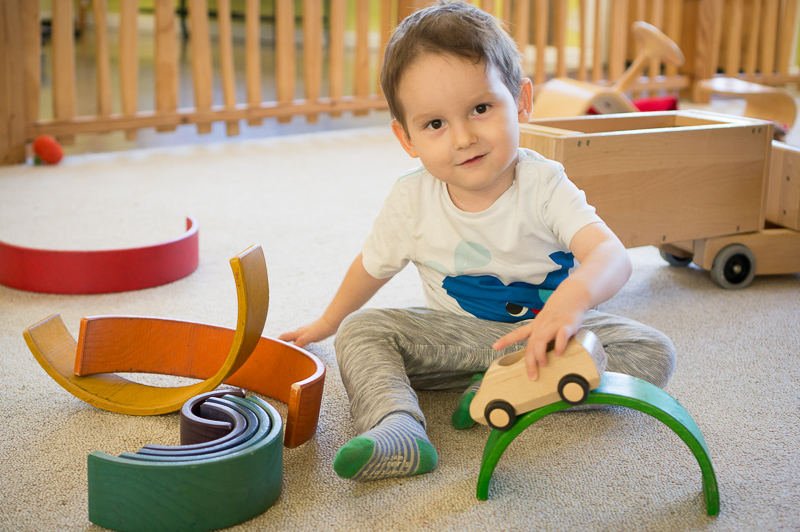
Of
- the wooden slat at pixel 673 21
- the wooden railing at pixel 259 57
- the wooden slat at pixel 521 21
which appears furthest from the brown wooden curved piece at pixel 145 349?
the wooden slat at pixel 673 21

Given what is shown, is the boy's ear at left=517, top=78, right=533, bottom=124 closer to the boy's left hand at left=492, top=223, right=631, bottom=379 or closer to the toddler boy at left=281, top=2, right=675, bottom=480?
the toddler boy at left=281, top=2, right=675, bottom=480

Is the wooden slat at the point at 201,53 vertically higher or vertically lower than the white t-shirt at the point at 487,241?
higher

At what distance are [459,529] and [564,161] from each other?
61 centimetres

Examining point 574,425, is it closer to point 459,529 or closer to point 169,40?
point 459,529

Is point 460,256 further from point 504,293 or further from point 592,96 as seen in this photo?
point 592,96

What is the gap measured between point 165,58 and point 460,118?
1998 mm

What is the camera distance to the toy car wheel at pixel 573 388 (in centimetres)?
60

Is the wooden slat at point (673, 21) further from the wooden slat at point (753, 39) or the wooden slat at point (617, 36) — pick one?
the wooden slat at point (753, 39)

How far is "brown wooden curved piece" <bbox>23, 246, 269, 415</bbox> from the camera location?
736mm

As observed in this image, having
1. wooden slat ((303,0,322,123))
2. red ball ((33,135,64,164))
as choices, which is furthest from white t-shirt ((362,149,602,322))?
wooden slat ((303,0,322,123))

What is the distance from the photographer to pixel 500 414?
64 centimetres

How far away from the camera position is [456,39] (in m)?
0.73

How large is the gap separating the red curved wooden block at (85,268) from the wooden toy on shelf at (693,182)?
64 centimetres

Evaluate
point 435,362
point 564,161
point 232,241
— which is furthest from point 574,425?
point 232,241
